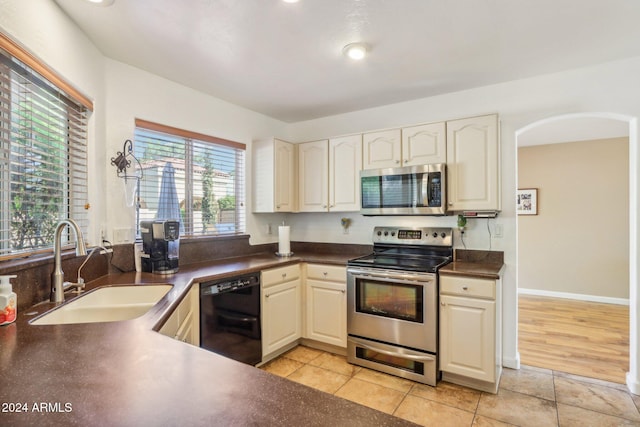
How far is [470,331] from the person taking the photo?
247 centimetres

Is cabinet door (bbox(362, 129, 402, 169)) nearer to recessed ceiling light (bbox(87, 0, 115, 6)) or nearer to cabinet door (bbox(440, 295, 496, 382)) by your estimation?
cabinet door (bbox(440, 295, 496, 382))

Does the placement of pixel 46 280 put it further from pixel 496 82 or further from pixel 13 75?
pixel 496 82

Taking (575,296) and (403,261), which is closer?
(403,261)

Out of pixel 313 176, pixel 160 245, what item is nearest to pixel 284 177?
pixel 313 176

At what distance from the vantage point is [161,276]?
233 centimetres

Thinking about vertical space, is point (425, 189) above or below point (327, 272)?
above

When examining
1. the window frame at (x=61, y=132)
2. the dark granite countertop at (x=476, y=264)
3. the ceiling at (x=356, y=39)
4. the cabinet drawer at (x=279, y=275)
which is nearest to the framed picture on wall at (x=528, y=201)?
the dark granite countertop at (x=476, y=264)

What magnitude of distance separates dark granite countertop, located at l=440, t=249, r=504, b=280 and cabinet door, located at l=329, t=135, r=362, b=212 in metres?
1.05

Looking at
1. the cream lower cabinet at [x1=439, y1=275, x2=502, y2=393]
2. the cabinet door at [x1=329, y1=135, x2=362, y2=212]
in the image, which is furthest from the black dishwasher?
the cream lower cabinet at [x1=439, y1=275, x2=502, y2=393]

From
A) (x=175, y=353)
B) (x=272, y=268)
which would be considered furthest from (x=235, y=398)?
(x=272, y=268)

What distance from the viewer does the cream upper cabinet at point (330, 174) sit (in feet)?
10.9

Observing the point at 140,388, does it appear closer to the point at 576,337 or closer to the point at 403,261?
the point at 403,261

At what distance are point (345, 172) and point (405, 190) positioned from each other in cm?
68

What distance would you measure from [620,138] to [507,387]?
4.30 metres
